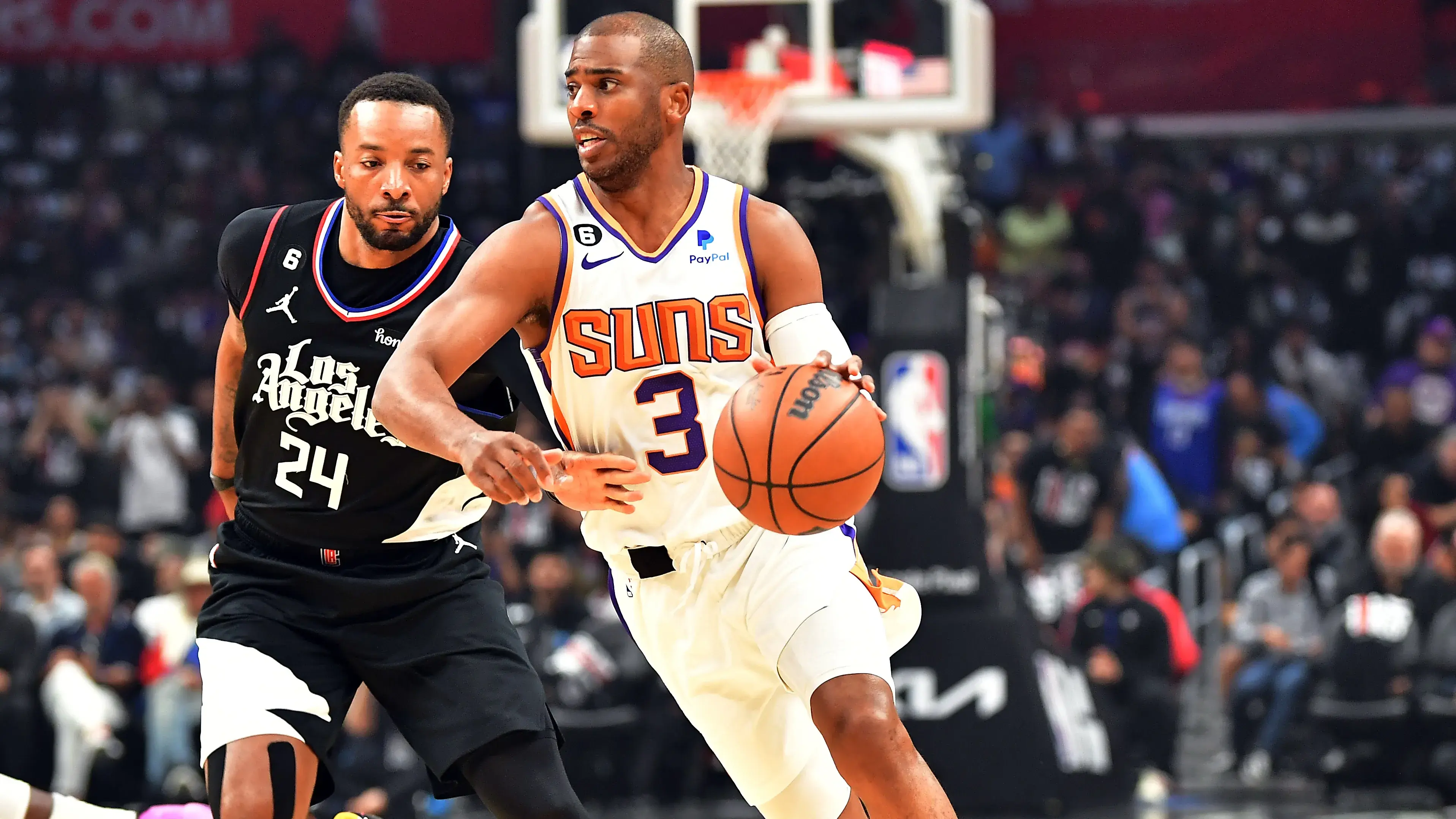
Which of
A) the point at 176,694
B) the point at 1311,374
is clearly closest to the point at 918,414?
the point at 176,694

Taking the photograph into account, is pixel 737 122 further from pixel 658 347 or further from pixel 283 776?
pixel 283 776

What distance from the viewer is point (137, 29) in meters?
20.8

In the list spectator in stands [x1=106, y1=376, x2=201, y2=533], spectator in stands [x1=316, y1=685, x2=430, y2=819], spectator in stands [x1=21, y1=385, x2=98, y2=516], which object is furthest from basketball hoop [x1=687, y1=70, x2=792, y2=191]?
spectator in stands [x1=21, y1=385, x2=98, y2=516]

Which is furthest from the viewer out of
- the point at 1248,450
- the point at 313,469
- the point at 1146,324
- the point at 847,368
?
the point at 1146,324

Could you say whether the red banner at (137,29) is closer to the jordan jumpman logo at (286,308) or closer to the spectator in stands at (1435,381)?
the spectator in stands at (1435,381)

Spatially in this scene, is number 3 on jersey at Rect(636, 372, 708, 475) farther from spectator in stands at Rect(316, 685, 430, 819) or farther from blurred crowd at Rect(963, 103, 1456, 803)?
blurred crowd at Rect(963, 103, 1456, 803)

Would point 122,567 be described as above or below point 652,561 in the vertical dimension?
below

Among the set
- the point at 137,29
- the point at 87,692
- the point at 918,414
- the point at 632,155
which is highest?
the point at 137,29

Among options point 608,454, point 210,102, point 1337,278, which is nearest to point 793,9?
point 608,454

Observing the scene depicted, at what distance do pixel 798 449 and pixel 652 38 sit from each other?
1082 millimetres

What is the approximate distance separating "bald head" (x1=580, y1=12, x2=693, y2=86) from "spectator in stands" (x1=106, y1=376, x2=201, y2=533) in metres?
11.1

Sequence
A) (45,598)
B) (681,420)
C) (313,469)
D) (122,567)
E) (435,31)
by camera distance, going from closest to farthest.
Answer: (681,420) < (313,469) < (45,598) < (122,567) < (435,31)

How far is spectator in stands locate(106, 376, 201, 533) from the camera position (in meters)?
14.8

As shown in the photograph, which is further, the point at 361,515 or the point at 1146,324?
the point at 1146,324
